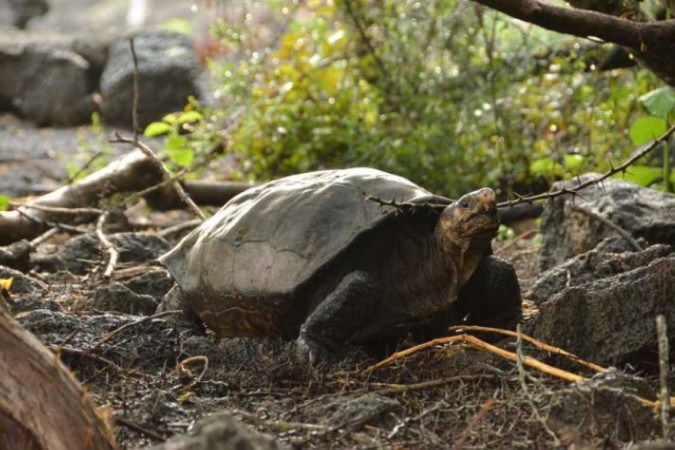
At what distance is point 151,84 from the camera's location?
1204 centimetres

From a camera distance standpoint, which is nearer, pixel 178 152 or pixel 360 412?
pixel 360 412

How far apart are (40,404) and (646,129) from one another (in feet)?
12.1

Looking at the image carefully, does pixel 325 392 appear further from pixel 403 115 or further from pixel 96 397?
pixel 403 115

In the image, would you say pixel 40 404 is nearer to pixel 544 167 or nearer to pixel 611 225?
pixel 611 225

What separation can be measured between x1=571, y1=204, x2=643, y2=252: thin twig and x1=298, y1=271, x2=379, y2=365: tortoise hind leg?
4.83 feet

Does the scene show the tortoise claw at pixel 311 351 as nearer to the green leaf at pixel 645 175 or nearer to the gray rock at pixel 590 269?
the gray rock at pixel 590 269

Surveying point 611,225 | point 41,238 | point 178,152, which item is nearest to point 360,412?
point 611,225

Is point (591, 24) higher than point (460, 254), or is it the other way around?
point (591, 24)

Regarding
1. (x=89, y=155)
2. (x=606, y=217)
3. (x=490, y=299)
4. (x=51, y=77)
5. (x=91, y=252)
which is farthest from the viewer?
(x=51, y=77)

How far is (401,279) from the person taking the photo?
3795mm

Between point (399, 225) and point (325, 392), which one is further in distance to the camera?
point (399, 225)

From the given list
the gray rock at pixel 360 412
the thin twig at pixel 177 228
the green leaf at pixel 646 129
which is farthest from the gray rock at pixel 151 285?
the green leaf at pixel 646 129

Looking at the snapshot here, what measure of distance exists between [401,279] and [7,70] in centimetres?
1062

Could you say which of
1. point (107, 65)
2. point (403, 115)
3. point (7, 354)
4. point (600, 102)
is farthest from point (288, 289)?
point (107, 65)
